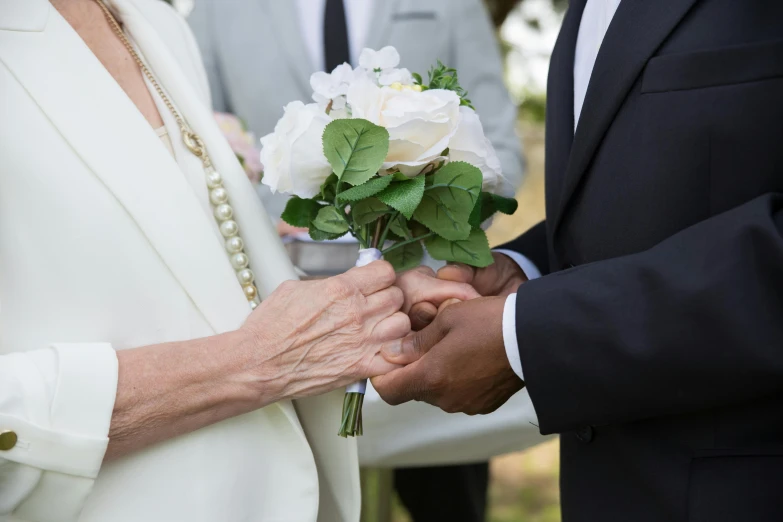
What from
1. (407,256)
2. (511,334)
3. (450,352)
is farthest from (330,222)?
(511,334)

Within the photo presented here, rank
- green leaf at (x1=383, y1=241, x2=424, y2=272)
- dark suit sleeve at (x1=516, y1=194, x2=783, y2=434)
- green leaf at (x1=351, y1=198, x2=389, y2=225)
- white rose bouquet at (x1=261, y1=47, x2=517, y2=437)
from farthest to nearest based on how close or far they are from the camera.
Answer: green leaf at (x1=383, y1=241, x2=424, y2=272), green leaf at (x1=351, y1=198, x2=389, y2=225), white rose bouquet at (x1=261, y1=47, x2=517, y2=437), dark suit sleeve at (x1=516, y1=194, x2=783, y2=434)

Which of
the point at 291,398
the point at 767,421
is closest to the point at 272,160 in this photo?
the point at 291,398

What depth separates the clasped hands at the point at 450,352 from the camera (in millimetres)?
1880

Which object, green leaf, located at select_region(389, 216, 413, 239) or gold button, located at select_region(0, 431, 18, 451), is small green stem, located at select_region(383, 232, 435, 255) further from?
gold button, located at select_region(0, 431, 18, 451)

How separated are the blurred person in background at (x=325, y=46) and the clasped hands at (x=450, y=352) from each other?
1.62 meters

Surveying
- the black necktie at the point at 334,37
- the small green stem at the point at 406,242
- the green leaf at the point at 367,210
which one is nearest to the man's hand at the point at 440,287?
the small green stem at the point at 406,242

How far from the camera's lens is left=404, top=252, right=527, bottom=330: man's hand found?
221cm

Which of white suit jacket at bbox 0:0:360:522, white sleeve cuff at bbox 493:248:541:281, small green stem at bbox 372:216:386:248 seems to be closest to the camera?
white suit jacket at bbox 0:0:360:522

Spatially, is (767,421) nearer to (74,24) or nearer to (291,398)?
(291,398)

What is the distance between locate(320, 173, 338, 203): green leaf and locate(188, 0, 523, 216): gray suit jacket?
1781 mm

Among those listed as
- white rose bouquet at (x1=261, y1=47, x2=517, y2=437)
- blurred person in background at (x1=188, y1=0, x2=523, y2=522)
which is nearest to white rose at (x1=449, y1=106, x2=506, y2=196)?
white rose bouquet at (x1=261, y1=47, x2=517, y2=437)

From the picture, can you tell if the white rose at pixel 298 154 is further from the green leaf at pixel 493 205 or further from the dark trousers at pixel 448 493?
the dark trousers at pixel 448 493

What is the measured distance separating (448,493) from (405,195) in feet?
8.28

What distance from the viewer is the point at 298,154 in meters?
1.96
